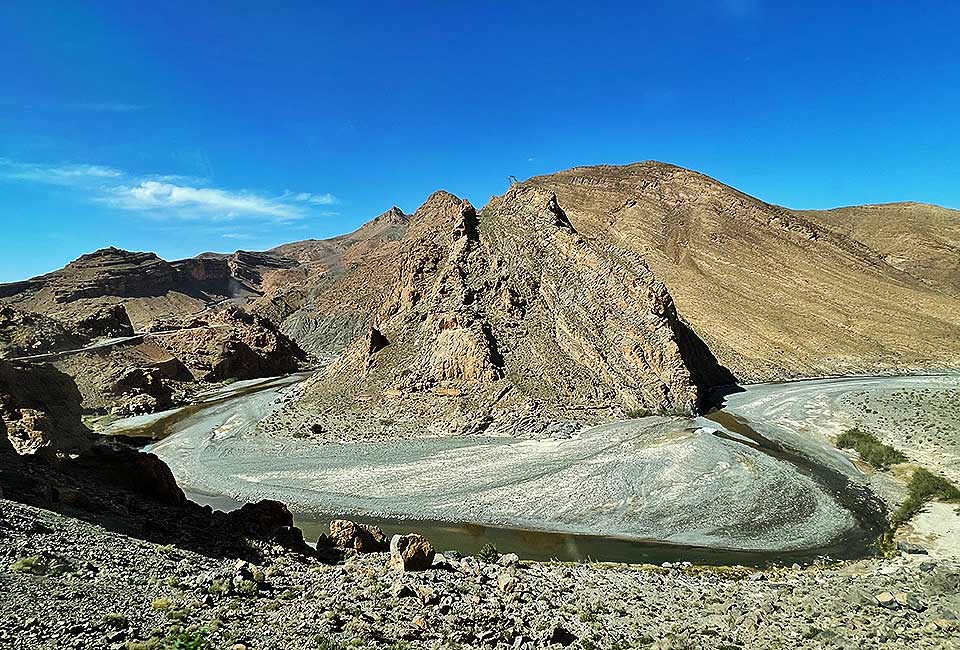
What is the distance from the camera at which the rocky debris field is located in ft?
28.3

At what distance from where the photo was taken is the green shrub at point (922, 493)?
2256cm

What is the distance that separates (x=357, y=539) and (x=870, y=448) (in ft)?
101

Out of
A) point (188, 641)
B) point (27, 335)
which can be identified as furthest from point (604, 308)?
point (27, 335)

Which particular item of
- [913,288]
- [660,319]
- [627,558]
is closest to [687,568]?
[627,558]

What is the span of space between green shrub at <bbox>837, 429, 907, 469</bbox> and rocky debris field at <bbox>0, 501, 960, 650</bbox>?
599 inches

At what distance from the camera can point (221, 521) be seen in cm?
1565

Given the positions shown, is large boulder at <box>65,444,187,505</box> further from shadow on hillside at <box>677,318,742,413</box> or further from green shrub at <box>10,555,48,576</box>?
shadow on hillside at <box>677,318,742,413</box>

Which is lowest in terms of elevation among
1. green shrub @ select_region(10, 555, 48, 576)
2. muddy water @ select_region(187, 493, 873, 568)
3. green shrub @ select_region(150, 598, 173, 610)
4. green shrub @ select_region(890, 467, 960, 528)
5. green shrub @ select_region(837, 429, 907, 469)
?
muddy water @ select_region(187, 493, 873, 568)

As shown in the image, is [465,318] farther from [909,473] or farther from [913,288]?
[913,288]

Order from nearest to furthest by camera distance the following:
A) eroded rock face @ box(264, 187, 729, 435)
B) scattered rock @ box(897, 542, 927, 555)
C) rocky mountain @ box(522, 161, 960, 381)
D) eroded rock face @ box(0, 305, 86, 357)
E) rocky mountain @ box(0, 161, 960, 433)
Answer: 1. scattered rock @ box(897, 542, 927, 555)
2. eroded rock face @ box(264, 187, 729, 435)
3. rocky mountain @ box(0, 161, 960, 433)
4. eroded rock face @ box(0, 305, 86, 357)
5. rocky mountain @ box(522, 161, 960, 381)

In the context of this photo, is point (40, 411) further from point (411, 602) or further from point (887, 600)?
point (887, 600)

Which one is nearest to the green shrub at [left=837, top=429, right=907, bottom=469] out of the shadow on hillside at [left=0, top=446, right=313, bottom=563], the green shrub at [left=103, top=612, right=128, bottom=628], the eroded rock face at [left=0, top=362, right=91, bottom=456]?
the shadow on hillside at [left=0, top=446, right=313, bottom=563]

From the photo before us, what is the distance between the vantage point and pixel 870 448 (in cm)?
3091

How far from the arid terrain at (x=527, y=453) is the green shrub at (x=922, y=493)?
5.3 inches
